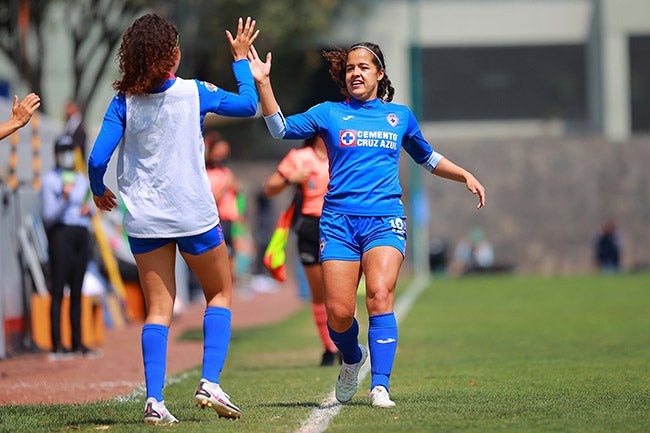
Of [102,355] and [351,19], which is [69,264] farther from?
[351,19]

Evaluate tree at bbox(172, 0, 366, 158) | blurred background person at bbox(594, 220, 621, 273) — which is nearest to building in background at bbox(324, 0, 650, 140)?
tree at bbox(172, 0, 366, 158)

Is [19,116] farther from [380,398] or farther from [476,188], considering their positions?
[476,188]

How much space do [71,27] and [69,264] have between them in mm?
16116

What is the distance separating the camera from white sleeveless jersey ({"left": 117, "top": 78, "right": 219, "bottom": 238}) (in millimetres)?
7602

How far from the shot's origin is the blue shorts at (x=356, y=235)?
325 inches

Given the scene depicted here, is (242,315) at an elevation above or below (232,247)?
below

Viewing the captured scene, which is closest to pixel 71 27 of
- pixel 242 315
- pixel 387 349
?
pixel 242 315

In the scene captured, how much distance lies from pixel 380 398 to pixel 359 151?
1.46m

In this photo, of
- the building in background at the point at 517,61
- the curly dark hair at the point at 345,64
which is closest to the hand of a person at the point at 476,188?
the curly dark hair at the point at 345,64

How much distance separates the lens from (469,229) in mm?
37906

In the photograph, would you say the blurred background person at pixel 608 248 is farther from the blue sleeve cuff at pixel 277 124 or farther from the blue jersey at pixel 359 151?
the blue sleeve cuff at pixel 277 124

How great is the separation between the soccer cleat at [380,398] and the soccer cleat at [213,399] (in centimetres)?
90

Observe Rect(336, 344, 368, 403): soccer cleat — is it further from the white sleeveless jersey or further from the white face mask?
the white face mask

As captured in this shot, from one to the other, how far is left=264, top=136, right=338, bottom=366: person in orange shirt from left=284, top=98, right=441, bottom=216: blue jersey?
3536 mm
